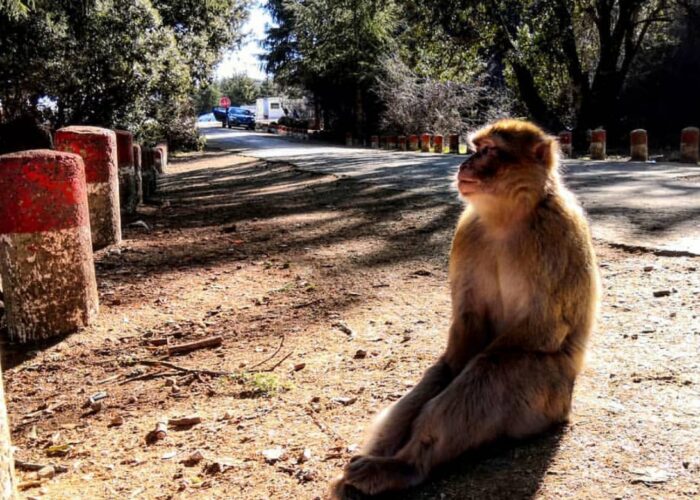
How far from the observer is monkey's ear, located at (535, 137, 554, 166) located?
2.69 metres

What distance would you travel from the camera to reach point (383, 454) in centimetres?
241

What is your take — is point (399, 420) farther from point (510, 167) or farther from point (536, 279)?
point (510, 167)

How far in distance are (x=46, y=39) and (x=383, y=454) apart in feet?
37.1

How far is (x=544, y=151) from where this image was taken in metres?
2.70

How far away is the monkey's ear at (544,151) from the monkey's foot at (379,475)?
1.31m

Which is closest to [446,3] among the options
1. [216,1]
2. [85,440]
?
[216,1]

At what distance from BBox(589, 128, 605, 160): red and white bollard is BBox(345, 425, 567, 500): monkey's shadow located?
14.9m

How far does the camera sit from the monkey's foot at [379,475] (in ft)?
7.31

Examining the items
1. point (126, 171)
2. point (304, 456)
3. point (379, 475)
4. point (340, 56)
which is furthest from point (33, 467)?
point (340, 56)

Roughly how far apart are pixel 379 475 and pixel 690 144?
1366 cm

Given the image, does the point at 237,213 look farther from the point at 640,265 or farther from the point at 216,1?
the point at 216,1

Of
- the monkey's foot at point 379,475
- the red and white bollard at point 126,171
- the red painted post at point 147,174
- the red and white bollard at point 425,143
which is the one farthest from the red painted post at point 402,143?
the monkey's foot at point 379,475

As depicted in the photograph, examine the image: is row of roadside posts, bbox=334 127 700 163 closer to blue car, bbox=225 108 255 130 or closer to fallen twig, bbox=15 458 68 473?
fallen twig, bbox=15 458 68 473

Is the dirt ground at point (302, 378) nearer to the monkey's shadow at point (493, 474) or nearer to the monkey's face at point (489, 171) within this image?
the monkey's shadow at point (493, 474)
